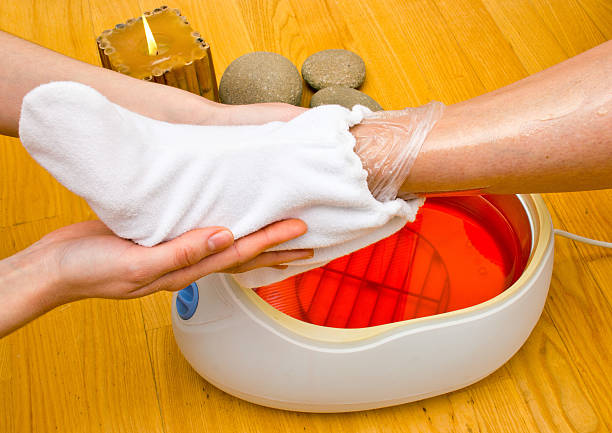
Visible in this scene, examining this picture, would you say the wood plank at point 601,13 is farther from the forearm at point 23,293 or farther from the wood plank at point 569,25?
the forearm at point 23,293

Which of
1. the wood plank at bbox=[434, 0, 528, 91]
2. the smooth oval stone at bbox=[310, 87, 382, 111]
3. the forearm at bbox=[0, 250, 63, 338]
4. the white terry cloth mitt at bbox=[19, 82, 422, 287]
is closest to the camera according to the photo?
the white terry cloth mitt at bbox=[19, 82, 422, 287]

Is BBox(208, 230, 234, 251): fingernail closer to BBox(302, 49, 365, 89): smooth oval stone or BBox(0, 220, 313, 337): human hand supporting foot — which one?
BBox(0, 220, 313, 337): human hand supporting foot

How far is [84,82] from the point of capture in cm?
78

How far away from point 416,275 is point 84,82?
0.52m

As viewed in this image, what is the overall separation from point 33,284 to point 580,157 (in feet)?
1.89

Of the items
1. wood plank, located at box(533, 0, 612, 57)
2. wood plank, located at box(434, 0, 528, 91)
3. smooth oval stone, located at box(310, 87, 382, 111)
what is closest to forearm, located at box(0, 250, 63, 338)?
smooth oval stone, located at box(310, 87, 382, 111)

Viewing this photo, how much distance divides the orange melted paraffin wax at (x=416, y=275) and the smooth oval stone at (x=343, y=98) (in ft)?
0.88

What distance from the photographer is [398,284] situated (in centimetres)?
86

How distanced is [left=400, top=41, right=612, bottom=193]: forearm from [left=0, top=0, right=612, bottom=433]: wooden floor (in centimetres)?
35

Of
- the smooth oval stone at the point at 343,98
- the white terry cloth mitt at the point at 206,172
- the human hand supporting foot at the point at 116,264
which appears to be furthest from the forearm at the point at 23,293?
the smooth oval stone at the point at 343,98

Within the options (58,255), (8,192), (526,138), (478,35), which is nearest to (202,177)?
(58,255)

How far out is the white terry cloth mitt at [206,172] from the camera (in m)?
0.51

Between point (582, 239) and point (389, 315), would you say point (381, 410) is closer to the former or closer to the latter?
point (389, 315)

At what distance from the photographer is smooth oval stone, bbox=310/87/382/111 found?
3.55ft
